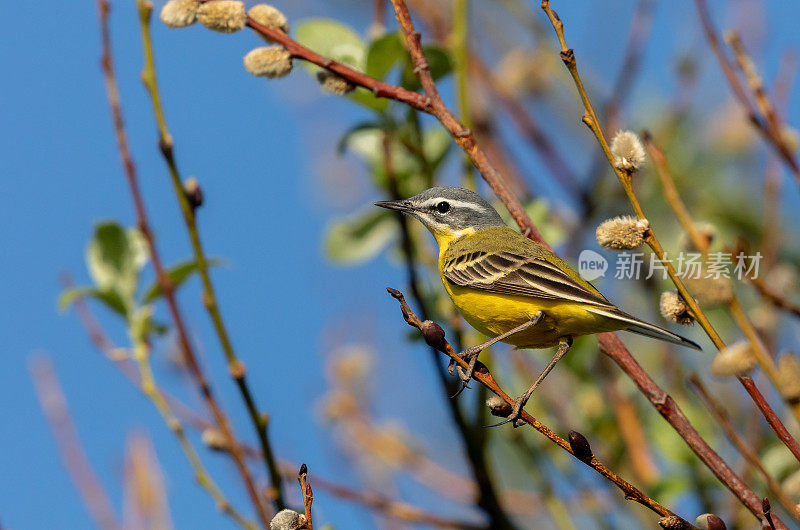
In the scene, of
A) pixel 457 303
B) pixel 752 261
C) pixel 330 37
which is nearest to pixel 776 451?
pixel 752 261

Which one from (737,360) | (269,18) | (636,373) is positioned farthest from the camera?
(269,18)

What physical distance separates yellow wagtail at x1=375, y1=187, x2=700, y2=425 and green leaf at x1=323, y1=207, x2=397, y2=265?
0.39m

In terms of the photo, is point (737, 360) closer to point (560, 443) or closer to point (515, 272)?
point (560, 443)

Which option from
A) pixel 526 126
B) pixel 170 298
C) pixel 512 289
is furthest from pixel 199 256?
pixel 526 126

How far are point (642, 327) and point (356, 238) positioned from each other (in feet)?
6.21

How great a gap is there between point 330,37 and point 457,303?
1295 millimetres

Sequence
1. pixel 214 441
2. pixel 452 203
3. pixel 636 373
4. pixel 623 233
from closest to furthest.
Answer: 1. pixel 623 233
2. pixel 636 373
3. pixel 214 441
4. pixel 452 203

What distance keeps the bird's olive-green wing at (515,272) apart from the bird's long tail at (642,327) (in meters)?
0.03

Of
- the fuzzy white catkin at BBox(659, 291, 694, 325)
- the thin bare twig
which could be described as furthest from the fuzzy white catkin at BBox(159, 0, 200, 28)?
the fuzzy white catkin at BBox(659, 291, 694, 325)

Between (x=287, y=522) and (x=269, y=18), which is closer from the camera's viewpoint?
(x=287, y=522)

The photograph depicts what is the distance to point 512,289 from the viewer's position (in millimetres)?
3188

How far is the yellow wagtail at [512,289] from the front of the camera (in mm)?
2879

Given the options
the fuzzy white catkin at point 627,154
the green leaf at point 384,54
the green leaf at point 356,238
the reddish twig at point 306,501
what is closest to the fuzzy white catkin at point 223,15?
the green leaf at point 384,54

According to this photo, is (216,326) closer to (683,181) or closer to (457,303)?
(457,303)
